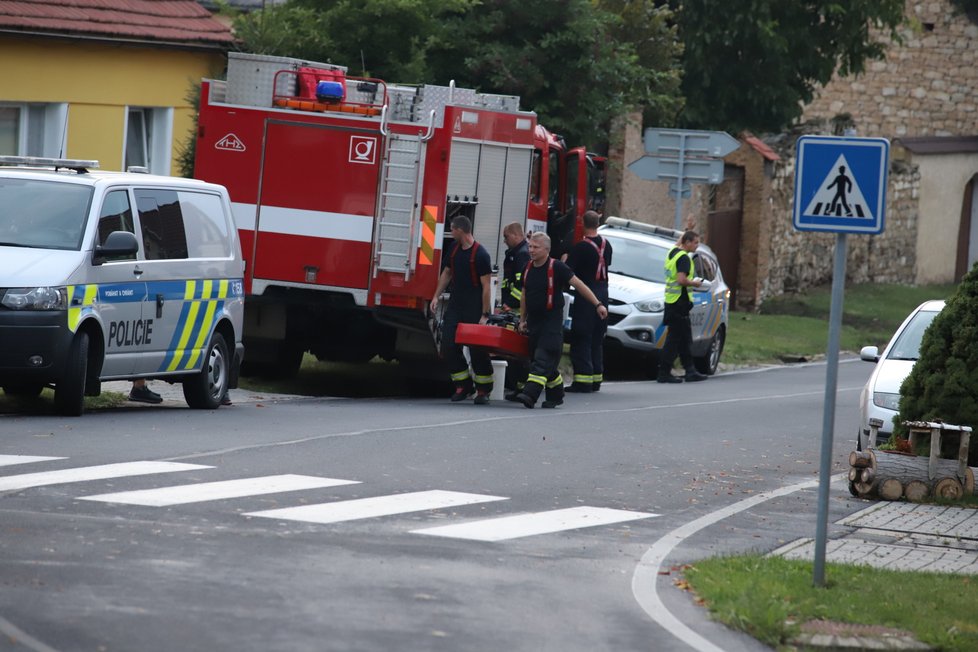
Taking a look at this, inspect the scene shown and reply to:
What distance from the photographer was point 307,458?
11547 mm

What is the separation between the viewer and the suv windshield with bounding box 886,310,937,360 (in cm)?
1487

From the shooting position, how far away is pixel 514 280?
697 inches

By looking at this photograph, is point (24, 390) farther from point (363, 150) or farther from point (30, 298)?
point (363, 150)

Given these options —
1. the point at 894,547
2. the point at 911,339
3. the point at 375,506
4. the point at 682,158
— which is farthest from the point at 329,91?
the point at 682,158

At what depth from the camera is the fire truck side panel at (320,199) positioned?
16.6 m

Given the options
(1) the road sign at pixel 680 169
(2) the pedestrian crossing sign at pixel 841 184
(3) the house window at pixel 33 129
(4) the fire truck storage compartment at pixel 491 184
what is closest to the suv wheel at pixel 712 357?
(1) the road sign at pixel 680 169

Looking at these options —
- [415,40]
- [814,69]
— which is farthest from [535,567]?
[814,69]

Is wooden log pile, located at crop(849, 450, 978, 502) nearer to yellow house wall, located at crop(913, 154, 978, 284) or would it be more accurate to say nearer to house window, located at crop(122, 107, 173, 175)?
house window, located at crop(122, 107, 173, 175)

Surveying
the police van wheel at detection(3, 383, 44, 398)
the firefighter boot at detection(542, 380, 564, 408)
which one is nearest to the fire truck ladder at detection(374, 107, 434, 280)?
the firefighter boot at detection(542, 380, 564, 408)

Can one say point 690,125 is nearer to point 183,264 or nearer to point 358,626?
point 183,264

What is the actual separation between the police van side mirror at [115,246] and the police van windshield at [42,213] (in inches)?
6.6

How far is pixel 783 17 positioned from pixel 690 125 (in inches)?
118

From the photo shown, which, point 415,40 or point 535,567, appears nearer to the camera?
point 535,567

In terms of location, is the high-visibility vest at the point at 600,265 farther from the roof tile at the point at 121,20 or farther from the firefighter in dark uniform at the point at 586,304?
the roof tile at the point at 121,20
